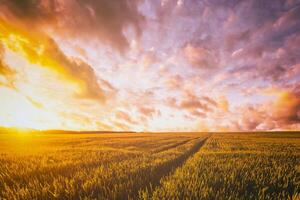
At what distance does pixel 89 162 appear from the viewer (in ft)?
29.9

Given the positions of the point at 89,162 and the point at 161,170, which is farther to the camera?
the point at 89,162

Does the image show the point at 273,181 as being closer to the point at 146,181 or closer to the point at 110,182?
the point at 146,181

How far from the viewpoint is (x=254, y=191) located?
15.9 feet

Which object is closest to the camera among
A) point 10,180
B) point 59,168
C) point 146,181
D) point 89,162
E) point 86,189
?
point 86,189

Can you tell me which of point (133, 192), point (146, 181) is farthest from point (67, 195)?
point (146, 181)

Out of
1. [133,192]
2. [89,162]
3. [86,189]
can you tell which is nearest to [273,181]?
[133,192]

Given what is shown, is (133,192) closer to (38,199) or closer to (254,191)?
(38,199)

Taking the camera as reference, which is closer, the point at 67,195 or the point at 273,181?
the point at 67,195

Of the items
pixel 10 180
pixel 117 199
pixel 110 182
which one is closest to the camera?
pixel 117 199

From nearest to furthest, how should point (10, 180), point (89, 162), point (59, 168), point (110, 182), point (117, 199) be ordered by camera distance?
point (117, 199), point (110, 182), point (10, 180), point (59, 168), point (89, 162)

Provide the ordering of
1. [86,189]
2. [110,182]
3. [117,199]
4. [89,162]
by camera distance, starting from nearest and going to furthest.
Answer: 1. [117,199]
2. [86,189]
3. [110,182]
4. [89,162]

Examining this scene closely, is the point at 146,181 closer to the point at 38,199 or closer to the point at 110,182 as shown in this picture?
the point at 110,182

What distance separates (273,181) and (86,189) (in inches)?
246

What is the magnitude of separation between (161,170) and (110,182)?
324 cm
